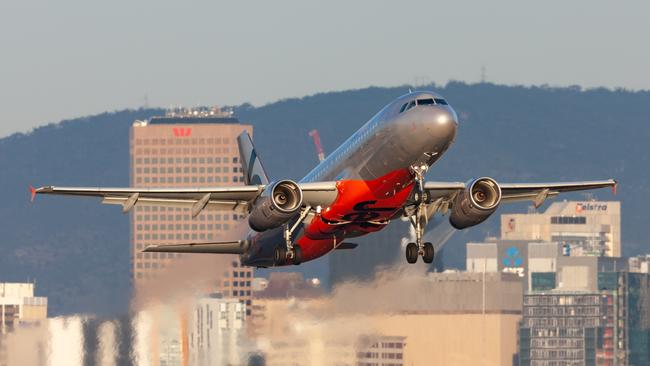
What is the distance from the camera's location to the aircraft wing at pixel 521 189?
89938 mm

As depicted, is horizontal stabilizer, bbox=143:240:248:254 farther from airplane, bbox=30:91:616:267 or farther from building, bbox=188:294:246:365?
building, bbox=188:294:246:365

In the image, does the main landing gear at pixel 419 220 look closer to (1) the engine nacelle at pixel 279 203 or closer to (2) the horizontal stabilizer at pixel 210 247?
(1) the engine nacelle at pixel 279 203

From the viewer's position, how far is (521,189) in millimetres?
93750

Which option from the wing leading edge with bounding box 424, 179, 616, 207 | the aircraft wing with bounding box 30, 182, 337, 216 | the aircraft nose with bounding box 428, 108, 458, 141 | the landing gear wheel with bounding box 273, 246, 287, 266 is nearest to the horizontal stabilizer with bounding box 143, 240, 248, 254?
the aircraft wing with bounding box 30, 182, 337, 216

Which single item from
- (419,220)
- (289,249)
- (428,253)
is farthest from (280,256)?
(419,220)

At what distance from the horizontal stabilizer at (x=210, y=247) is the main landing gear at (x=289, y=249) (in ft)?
12.1

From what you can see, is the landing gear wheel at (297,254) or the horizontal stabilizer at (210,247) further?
the horizontal stabilizer at (210,247)

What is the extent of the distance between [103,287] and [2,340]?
6.76m

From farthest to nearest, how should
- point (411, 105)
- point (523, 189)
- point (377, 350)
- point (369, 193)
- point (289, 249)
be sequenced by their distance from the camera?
point (377, 350) → point (523, 189) → point (289, 249) → point (369, 193) → point (411, 105)

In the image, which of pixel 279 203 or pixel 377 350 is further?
pixel 377 350

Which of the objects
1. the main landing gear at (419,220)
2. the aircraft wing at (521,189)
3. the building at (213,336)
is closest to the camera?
the main landing gear at (419,220)

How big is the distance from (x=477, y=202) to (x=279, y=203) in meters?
8.83

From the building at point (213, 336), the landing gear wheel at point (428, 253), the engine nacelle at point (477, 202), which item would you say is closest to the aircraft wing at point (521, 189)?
the engine nacelle at point (477, 202)

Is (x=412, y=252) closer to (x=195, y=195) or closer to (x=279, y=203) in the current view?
(x=279, y=203)
